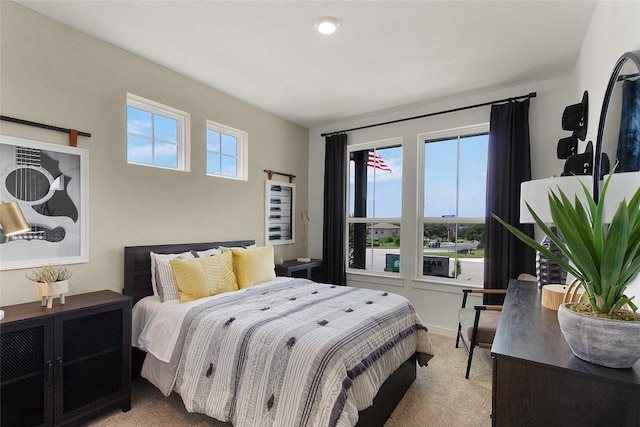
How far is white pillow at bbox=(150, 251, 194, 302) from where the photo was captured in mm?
2562

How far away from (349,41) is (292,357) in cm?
232

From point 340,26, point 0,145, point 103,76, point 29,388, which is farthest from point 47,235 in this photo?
point 340,26

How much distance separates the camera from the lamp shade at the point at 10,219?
1.51 meters

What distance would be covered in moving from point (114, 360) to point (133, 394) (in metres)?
0.46

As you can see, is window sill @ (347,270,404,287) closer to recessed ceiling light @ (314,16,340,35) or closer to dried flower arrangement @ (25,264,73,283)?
recessed ceiling light @ (314,16,340,35)

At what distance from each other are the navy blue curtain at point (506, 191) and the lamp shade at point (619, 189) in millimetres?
2119

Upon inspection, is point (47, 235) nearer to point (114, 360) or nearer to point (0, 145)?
point (0, 145)

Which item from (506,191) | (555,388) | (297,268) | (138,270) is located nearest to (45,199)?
(138,270)

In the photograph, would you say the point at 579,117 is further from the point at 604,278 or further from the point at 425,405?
the point at 425,405

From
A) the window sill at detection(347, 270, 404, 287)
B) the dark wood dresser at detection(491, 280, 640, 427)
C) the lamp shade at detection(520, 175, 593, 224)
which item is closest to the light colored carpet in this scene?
the window sill at detection(347, 270, 404, 287)

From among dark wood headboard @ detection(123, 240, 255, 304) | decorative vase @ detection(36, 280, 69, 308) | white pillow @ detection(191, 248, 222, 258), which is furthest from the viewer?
white pillow @ detection(191, 248, 222, 258)

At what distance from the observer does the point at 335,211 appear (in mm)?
4430

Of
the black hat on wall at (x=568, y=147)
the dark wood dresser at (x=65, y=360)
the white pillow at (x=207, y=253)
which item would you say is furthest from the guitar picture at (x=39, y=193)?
the black hat on wall at (x=568, y=147)

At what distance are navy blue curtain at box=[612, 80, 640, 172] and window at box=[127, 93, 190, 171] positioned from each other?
323 centimetres
